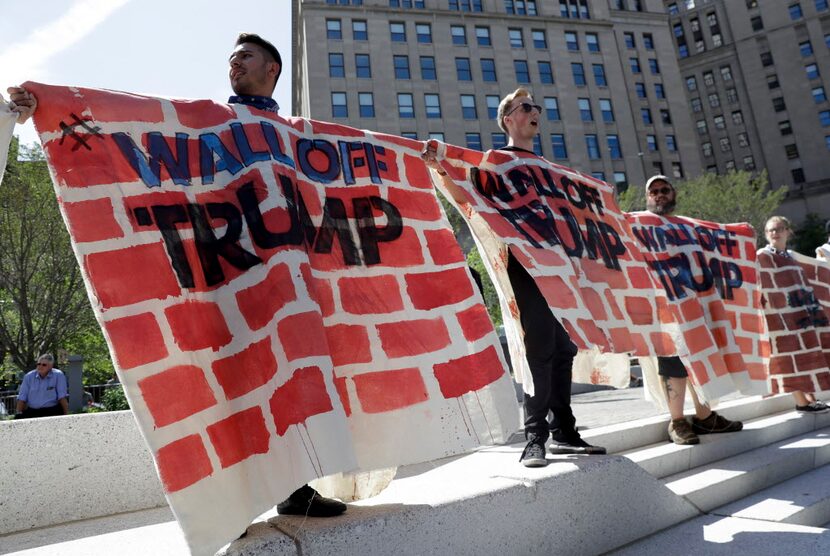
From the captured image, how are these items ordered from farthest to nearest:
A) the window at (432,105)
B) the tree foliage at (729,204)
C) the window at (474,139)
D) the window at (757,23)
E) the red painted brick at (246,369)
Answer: the window at (757,23), the window at (474,139), the window at (432,105), the tree foliage at (729,204), the red painted brick at (246,369)

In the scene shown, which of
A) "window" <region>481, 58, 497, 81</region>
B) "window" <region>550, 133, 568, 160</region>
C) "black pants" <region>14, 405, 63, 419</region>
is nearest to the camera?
"black pants" <region>14, 405, 63, 419</region>

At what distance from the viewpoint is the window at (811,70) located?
56.4 meters

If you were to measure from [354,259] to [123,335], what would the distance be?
1055mm

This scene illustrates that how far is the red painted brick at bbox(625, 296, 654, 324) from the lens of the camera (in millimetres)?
3762

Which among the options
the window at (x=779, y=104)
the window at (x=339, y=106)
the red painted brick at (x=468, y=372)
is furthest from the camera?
the window at (x=779, y=104)

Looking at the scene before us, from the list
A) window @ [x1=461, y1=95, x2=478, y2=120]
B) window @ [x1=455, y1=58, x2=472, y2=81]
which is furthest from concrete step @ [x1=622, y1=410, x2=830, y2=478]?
window @ [x1=455, y1=58, x2=472, y2=81]

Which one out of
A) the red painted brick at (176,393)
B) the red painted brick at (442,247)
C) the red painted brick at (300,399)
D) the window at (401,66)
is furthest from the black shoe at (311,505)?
the window at (401,66)

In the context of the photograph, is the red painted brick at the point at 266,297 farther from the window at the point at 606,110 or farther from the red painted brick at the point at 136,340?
the window at the point at 606,110

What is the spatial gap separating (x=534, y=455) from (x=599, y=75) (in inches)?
1877

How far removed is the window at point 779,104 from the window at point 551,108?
102 ft

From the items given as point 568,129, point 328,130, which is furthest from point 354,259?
point 568,129

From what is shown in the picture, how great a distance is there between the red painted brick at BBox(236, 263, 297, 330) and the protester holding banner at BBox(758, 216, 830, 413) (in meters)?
5.21

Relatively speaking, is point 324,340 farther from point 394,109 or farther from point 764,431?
point 394,109

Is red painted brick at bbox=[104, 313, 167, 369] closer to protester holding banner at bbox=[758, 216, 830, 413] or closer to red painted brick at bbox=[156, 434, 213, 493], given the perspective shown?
red painted brick at bbox=[156, 434, 213, 493]
